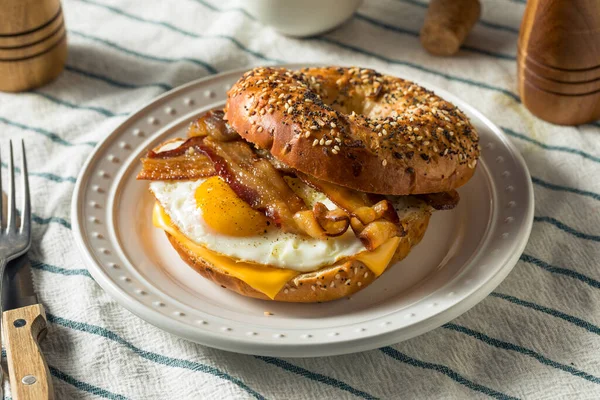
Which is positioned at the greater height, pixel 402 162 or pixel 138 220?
pixel 402 162

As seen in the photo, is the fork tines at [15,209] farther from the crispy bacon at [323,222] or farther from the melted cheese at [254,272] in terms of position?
the crispy bacon at [323,222]

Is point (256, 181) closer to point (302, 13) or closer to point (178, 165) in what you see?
point (178, 165)

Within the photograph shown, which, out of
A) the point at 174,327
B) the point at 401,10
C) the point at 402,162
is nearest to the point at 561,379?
the point at 402,162

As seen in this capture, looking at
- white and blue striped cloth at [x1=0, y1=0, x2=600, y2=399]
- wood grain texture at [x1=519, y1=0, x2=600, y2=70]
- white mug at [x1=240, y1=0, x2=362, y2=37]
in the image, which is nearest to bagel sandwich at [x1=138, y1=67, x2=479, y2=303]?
white and blue striped cloth at [x1=0, y1=0, x2=600, y2=399]

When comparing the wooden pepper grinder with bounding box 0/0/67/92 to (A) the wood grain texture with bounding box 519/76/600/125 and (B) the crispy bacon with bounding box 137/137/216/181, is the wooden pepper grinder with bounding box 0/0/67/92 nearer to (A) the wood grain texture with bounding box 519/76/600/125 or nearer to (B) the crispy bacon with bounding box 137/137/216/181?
(B) the crispy bacon with bounding box 137/137/216/181

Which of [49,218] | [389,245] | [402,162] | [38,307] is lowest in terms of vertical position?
[49,218]

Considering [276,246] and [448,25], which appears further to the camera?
[448,25]

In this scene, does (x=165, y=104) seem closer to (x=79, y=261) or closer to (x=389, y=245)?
(x=79, y=261)

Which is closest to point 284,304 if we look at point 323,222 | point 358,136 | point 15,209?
point 323,222
